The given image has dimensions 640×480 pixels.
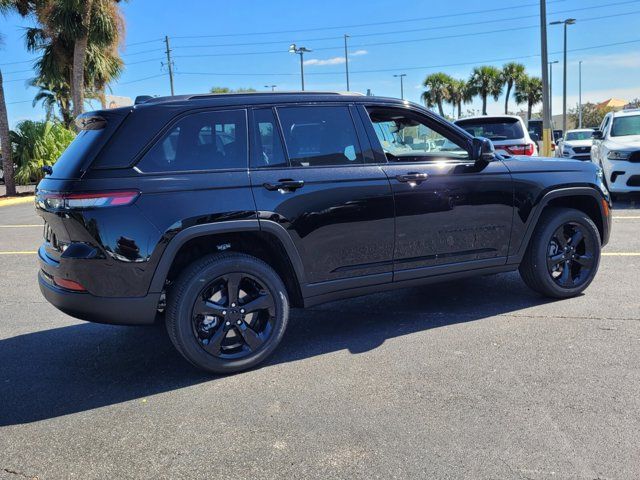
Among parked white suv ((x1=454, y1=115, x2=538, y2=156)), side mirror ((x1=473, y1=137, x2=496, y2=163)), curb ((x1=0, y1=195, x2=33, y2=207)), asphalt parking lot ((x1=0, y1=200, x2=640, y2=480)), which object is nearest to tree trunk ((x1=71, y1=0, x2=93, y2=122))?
curb ((x1=0, y1=195, x2=33, y2=207))

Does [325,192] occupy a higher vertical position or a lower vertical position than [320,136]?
lower

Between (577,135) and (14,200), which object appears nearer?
(14,200)

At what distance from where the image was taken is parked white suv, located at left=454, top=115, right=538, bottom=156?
34.4 ft

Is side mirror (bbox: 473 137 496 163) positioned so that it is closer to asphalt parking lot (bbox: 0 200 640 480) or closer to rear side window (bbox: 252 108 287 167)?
asphalt parking lot (bbox: 0 200 640 480)

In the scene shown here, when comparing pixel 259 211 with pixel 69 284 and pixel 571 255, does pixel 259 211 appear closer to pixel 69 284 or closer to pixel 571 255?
pixel 69 284

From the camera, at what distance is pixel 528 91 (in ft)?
198

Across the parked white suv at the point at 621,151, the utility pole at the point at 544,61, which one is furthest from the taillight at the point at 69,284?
the utility pole at the point at 544,61

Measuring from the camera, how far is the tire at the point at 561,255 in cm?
500

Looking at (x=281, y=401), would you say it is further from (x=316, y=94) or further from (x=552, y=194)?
(x=552, y=194)

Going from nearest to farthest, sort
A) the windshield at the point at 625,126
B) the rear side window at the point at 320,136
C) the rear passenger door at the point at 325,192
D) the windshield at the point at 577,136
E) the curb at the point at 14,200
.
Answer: the rear passenger door at the point at 325,192 → the rear side window at the point at 320,136 → the windshield at the point at 625,126 → the curb at the point at 14,200 → the windshield at the point at 577,136

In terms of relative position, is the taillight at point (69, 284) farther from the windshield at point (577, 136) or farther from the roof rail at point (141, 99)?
the windshield at point (577, 136)

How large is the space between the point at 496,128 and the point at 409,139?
22.9 feet

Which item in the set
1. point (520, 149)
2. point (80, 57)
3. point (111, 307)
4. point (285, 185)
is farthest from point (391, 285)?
point (80, 57)

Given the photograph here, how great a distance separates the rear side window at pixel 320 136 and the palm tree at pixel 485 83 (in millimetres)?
58636
